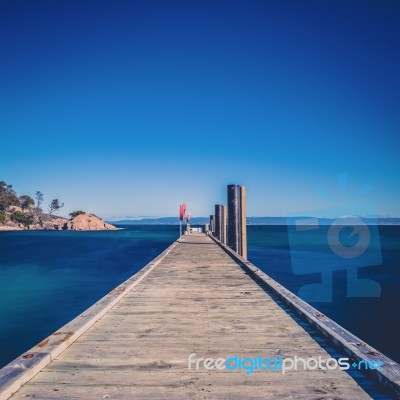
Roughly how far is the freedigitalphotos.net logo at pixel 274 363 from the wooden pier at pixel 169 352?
66 mm

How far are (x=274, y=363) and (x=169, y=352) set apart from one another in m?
1.03

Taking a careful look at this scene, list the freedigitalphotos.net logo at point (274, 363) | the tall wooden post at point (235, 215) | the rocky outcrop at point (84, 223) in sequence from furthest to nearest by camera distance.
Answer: the rocky outcrop at point (84, 223) < the tall wooden post at point (235, 215) < the freedigitalphotos.net logo at point (274, 363)

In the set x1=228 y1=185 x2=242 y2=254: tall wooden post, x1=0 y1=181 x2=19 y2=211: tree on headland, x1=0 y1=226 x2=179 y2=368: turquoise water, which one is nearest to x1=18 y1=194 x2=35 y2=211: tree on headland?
x1=0 y1=181 x2=19 y2=211: tree on headland

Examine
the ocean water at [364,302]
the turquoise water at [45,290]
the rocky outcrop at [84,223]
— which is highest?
the rocky outcrop at [84,223]

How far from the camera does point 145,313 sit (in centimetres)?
439

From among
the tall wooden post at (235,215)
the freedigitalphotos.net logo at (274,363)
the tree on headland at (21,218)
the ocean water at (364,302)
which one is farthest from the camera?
the tree on headland at (21,218)

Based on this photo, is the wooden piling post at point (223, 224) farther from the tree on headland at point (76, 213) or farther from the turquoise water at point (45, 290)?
the tree on headland at point (76, 213)

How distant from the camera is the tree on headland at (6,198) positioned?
101m

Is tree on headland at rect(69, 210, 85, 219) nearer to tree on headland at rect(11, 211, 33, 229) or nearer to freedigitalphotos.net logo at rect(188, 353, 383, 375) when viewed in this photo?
tree on headland at rect(11, 211, 33, 229)

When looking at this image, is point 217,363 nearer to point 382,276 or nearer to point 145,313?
point 145,313

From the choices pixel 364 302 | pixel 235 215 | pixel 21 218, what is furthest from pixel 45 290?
pixel 21 218

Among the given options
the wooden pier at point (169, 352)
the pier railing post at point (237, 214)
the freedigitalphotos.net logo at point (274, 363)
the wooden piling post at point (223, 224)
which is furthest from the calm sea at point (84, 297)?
the freedigitalphotos.net logo at point (274, 363)

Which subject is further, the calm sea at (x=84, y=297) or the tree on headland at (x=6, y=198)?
the tree on headland at (x=6, y=198)

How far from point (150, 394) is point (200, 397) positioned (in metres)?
0.39
